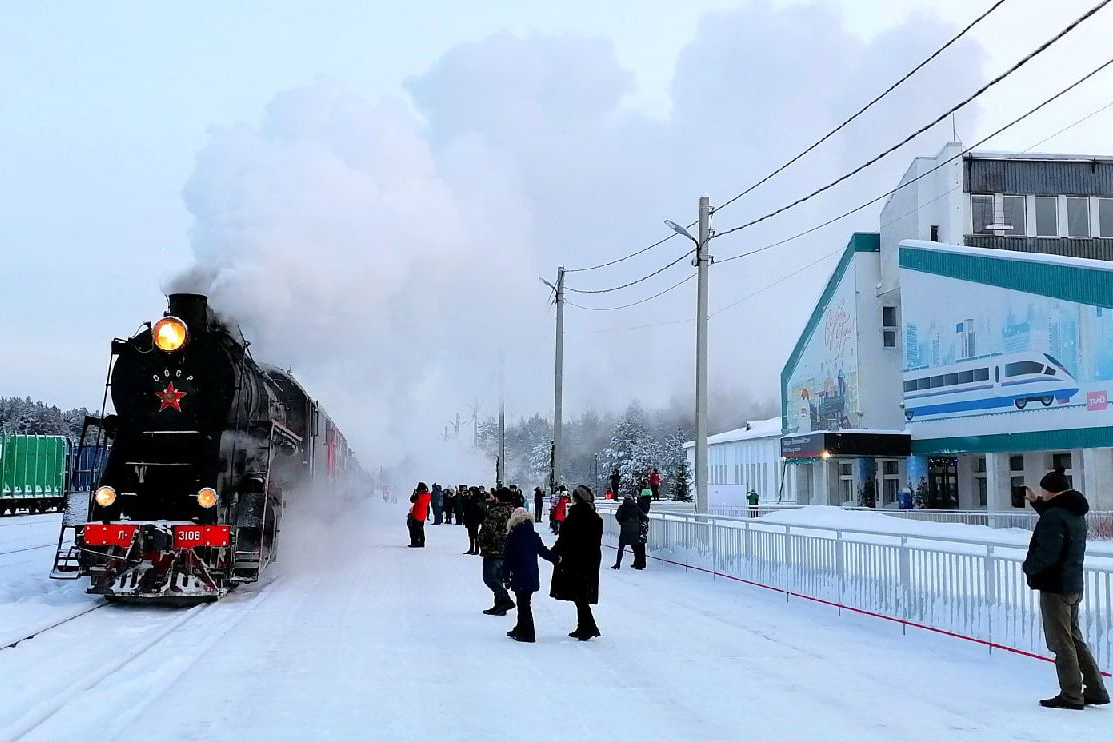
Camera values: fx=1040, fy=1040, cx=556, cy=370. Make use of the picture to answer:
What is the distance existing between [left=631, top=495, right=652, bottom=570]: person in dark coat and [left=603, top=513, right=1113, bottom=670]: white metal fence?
211 cm

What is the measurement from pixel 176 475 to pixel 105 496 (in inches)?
35.6

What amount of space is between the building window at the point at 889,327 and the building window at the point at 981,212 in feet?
15.2

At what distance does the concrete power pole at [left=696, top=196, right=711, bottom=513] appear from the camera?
842 inches

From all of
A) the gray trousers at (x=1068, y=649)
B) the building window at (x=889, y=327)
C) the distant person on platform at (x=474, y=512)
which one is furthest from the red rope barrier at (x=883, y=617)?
the building window at (x=889, y=327)

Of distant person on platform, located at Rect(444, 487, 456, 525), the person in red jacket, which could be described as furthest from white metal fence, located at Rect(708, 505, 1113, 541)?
distant person on platform, located at Rect(444, 487, 456, 525)

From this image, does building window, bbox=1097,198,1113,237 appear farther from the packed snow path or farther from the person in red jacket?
the packed snow path

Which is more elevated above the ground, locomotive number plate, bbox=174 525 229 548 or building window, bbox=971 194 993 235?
building window, bbox=971 194 993 235

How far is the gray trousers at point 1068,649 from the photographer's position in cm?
758

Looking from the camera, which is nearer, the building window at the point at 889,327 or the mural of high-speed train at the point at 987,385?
the mural of high-speed train at the point at 987,385

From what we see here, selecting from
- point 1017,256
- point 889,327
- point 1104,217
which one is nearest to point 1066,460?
point 1017,256

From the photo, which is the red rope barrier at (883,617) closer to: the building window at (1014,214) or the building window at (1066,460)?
the building window at (1066,460)

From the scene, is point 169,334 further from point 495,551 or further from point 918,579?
point 918,579

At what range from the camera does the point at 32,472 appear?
40.9 m

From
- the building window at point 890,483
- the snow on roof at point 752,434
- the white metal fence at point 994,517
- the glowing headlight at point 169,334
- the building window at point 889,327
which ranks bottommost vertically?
the white metal fence at point 994,517
